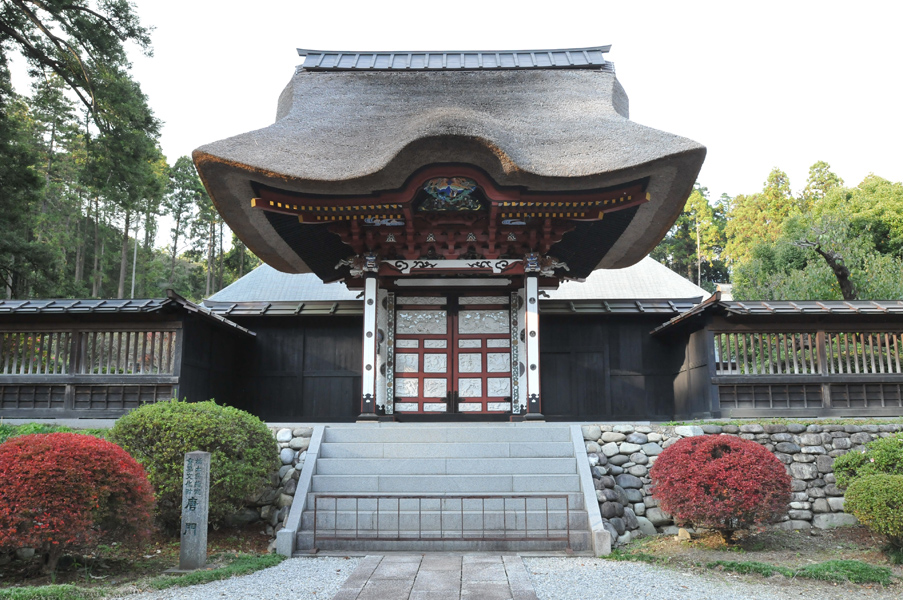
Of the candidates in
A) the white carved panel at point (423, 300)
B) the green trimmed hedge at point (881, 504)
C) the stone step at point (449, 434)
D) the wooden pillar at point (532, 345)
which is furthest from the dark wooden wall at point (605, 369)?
the green trimmed hedge at point (881, 504)

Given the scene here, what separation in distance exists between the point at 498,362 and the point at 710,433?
4208 mm

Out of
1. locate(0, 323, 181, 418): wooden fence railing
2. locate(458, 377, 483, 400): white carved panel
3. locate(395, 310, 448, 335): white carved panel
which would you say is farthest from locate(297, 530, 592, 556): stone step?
locate(395, 310, 448, 335): white carved panel

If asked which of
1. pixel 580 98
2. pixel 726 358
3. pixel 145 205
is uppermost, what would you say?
pixel 145 205

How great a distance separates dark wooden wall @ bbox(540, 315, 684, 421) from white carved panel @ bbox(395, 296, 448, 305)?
8.15ft

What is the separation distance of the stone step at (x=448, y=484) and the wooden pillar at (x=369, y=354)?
2.36m

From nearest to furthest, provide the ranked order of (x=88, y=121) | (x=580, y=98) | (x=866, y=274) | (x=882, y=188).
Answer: (x=580, y=98) → (x=88, y=121) → (x=866, y=274) → (x=882, y=188)

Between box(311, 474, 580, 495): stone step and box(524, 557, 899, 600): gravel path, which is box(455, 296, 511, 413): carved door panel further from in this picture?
box(524, 557, 899, 600): gravel path

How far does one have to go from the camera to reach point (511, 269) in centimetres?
1155

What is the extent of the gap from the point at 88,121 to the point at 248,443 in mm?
10905

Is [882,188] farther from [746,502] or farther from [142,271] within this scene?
[142,271]

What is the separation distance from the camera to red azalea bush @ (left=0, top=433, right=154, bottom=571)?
555 centimetres

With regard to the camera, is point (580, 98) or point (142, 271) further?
point (142, 271)

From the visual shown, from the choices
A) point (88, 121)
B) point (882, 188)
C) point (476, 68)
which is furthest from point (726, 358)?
point (882, 188)

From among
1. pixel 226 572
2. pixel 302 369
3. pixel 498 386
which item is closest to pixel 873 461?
pixel 498 386
